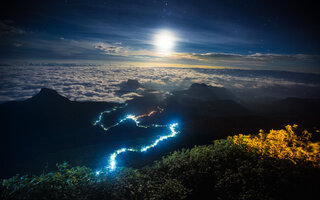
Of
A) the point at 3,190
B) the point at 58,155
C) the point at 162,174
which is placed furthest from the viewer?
the point at 58,155

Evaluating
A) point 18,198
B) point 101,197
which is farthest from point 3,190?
point 101,197

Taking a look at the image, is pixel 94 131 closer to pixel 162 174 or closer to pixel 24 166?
pixel 24 166

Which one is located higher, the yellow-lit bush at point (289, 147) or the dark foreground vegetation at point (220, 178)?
the yellow-lit bush at point (289, 147)

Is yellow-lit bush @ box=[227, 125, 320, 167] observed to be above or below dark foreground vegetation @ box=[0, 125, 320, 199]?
above

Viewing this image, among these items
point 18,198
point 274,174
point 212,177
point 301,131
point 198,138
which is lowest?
point 198,138

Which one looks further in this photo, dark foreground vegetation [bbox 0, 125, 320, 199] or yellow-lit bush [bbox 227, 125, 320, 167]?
yellow-lit bush [bbox 227, 125, 320, 167]

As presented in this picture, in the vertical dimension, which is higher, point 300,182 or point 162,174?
point 300,182

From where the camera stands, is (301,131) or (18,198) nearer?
(18,198)

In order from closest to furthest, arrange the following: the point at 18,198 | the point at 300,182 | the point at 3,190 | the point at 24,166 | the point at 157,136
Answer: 1. the point at 300,182
2. the point at 18,198
3. the point at 3,190
4. the point at 24,166
5. the point at 157,136
